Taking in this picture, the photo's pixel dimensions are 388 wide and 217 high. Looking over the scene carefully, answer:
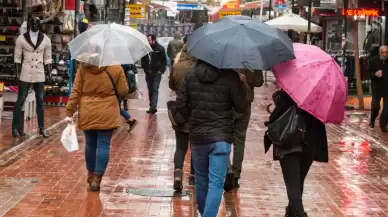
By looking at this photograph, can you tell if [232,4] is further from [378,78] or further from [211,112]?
[211,112]

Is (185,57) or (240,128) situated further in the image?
(240,128)

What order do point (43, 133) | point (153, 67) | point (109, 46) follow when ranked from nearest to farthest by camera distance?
1. point (109, 46)
2. point (43, 133)
3. point (153, 67)

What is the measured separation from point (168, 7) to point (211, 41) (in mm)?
46301

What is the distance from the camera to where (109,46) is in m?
9.76

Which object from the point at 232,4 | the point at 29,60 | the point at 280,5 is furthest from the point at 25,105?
the point at 232,4

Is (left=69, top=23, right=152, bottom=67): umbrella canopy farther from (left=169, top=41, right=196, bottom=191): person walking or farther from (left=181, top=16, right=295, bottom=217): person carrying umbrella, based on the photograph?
(left=181, top=16, right=295, bottom=217): person carrying umbrella

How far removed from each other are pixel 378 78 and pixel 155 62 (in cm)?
542

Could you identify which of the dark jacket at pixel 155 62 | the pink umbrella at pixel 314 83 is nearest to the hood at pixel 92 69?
the pink umbrella at pixel 314 83

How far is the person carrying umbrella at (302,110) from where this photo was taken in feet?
24.4

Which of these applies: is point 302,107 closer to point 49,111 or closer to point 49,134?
point 49,134

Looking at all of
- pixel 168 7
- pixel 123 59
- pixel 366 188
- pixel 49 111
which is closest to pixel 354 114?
pixel 49 111

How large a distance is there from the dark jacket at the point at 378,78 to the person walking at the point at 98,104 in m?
8.53

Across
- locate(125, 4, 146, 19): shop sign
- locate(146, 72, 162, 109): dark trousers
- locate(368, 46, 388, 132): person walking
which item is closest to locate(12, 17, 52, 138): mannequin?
locate(146, 72, 162, 109): dark trousers

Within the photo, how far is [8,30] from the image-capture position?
18.7m
